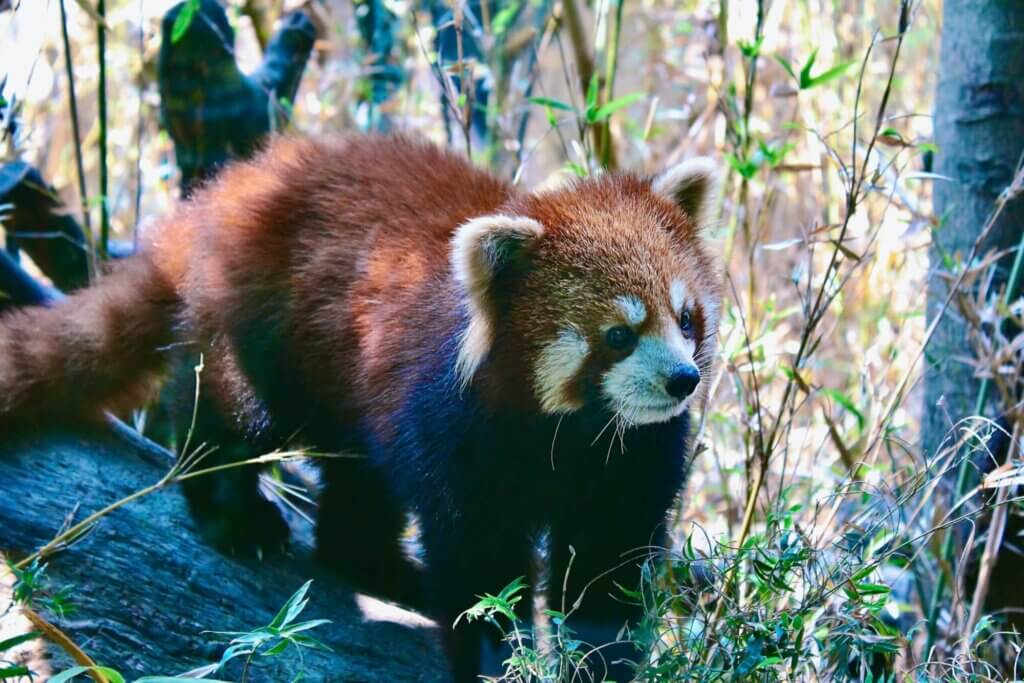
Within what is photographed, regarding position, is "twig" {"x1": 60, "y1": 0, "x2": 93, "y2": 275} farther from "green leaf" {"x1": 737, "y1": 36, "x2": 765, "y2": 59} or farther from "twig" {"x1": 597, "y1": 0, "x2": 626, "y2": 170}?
"green leaf" {"x1": 737, "y1": 36, "x2": 765, "y2": 59}

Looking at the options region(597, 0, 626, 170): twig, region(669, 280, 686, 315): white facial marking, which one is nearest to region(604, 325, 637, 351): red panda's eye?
region(669, 280, 686, 315): white facial marking

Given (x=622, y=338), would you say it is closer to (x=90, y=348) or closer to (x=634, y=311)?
(x=634, y=311)

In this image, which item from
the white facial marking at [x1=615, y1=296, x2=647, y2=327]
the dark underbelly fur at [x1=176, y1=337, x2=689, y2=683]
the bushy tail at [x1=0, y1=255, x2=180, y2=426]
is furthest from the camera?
the bushy tail at [x1=0, y1=255, x2=180, y2=426]

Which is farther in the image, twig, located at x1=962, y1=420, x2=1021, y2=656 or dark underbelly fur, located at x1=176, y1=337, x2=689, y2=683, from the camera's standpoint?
twig, located at x1=962, y1=420, x2=1021, y2=656

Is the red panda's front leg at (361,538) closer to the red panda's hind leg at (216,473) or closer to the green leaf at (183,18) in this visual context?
the red panda's hind leg at (216,473)

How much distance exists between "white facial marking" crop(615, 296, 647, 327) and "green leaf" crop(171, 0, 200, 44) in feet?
5.50

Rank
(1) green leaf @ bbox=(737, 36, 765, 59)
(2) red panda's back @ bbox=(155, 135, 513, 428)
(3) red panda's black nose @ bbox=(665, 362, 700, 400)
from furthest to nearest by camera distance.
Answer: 1. (1) green leaf @ bbox=(737, 36, 765, 59)
2. (2) red panda's back @ bbox=(155, 135, 513, 428)
3. (3) red panda's black nose @ bbox=(665, 362, 700, 400)

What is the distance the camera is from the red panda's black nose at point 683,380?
220cm

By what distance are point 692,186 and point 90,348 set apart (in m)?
1.68

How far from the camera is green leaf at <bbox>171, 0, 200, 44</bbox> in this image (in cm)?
314

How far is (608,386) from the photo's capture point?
7.60 feet

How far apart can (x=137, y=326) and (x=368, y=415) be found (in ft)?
2.62

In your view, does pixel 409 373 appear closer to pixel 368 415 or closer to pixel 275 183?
pixel 368 415

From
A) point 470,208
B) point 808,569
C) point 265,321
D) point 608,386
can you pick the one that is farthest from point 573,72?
point 808,569
